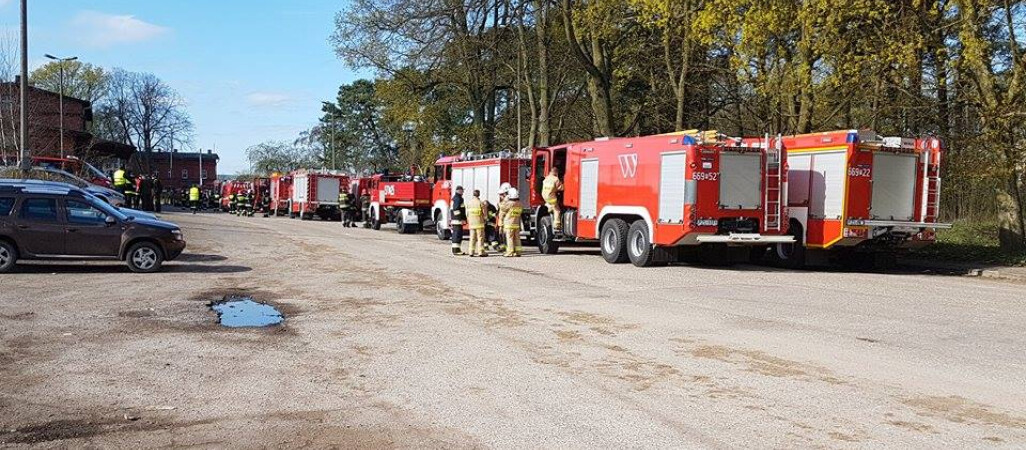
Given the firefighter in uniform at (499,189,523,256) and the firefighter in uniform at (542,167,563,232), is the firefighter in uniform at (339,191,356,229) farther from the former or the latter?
the firefighter in uniform at (499,189,523,256)

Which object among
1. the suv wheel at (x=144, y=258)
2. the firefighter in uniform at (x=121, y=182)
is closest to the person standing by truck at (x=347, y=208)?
the firefighter in uniform at (x=121, y=182)

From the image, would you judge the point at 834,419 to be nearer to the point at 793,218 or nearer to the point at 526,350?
the point at 526,350

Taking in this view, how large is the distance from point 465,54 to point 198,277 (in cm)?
2297

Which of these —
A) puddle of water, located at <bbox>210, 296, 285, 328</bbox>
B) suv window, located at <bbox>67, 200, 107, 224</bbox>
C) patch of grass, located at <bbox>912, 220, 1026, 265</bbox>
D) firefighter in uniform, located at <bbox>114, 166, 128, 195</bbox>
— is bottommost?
puddle of water, located at <bbox>210, 296, 285, 328</bbox>

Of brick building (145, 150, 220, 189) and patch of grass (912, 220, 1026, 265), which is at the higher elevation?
brick building (145, 150, 220, 189)

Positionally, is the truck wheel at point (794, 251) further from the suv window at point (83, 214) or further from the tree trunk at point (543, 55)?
the tree trunk at point (543, 55)

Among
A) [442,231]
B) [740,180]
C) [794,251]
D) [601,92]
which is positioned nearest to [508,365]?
[740,180]

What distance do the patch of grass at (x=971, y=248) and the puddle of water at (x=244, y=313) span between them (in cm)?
1527

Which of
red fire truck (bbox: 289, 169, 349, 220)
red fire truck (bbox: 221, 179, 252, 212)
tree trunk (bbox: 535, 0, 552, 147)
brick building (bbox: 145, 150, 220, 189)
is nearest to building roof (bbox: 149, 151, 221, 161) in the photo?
brick building (bbox: 145, 150, 220, 189)

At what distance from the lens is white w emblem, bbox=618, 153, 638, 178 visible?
1784 centimetres

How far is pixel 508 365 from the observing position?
7.45 meters

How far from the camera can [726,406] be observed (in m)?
6.07

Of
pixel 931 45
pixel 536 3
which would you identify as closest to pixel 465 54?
pixel 536 3

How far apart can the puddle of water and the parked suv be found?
3606mm
